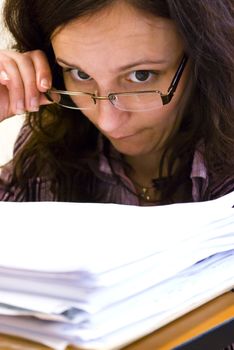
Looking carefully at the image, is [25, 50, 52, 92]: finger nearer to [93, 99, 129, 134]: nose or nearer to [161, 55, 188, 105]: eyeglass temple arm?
[93, 99, 129, 134]: nose

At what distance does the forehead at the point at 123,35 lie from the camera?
95 cm

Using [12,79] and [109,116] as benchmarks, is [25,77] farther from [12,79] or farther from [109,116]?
[109,116]

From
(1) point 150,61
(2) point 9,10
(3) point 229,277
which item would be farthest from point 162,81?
(3) point 229,277

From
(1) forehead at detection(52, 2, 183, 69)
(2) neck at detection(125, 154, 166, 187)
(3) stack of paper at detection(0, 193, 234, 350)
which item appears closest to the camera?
(3) stack of paper at detection(0, 193, 234, 350)

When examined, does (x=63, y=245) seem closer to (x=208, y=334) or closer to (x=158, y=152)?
(x=208, y=334)

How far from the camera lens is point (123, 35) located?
0.96 metres

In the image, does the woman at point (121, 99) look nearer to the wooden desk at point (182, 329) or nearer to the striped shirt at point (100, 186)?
the striped shirt at point (100, 186)

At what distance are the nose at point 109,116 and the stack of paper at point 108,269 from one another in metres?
0.46

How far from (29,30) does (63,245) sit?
723mm

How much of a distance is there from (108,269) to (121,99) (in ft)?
2.01

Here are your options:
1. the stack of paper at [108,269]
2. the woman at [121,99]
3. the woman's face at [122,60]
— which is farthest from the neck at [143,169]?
the stack of paper at [108,269]

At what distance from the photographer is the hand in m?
1.13

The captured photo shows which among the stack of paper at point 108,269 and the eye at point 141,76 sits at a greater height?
the eye at point 141,76

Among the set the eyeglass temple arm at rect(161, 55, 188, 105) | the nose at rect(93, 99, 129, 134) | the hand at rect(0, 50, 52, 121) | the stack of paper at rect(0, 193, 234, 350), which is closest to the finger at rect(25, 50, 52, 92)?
the hand at rect(0, 50, 52, 121)
